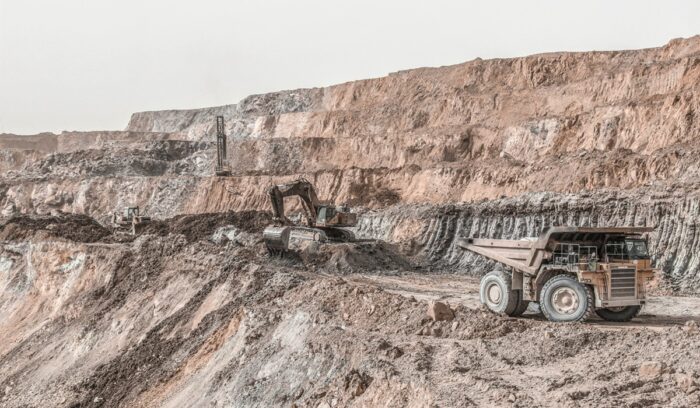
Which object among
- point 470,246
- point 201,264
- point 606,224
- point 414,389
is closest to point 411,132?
point 606,224

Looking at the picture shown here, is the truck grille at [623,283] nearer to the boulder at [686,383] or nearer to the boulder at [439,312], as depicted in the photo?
the boulder at [439,312]

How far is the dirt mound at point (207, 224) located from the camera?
34688 mm

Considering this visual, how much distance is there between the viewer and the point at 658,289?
1927 cm

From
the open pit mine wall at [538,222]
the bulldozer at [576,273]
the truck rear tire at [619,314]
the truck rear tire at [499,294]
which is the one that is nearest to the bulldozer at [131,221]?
the open pit mine wall at [538,222]

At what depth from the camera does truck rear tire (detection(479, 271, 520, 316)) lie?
13711 mm

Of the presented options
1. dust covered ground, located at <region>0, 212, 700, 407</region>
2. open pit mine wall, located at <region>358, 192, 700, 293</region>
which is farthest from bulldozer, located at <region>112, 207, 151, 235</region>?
open pit mine wall, located at <region>358, 192, 700, 293</region>

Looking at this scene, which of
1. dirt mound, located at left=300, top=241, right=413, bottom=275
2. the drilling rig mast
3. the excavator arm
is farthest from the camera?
the drilling rig mast

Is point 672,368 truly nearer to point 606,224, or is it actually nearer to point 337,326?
point 337,326

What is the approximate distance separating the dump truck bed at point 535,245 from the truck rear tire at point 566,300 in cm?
45

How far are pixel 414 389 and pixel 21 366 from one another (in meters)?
14.0

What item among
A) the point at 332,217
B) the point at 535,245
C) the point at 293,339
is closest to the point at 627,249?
the point at 535,245

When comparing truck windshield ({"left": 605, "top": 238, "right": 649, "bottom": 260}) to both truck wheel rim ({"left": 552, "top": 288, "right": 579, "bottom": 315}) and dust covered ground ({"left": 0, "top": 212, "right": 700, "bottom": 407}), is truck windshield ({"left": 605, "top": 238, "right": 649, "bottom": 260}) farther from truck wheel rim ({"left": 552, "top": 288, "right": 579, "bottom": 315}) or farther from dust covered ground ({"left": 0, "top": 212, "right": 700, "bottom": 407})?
dust covered ground ({"left": 0, "top": 212, "right": 700, "bottom": 407})

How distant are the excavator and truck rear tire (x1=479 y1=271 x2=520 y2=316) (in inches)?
428

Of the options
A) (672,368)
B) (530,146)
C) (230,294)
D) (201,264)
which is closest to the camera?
(672,368)
